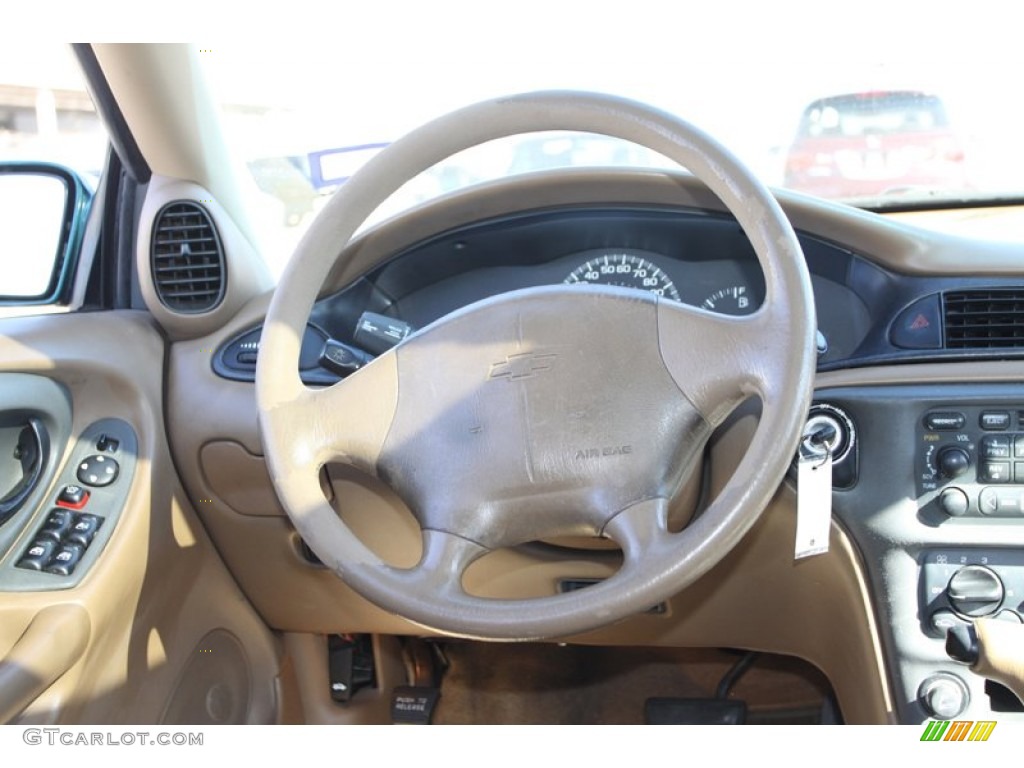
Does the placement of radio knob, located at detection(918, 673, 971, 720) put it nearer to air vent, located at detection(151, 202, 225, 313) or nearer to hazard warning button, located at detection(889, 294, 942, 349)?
hazard warning button, located at detection(889, 294, 942, 349)

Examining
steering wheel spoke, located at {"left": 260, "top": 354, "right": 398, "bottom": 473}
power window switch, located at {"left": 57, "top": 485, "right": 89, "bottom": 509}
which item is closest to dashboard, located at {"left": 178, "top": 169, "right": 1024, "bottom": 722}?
power window switch, located at {"left": 57, "top": 485, "right": 89, "bottom": 509}

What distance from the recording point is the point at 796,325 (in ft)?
3.58

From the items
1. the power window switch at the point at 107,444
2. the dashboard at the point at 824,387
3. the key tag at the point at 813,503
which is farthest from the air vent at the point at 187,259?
the key tag at the point at 813,503

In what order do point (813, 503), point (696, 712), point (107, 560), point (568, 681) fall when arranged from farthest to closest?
point (568, 681) → point (696, 712) → point (107, 560) → point (813, 503)

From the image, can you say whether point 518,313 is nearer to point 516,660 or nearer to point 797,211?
point 797,211

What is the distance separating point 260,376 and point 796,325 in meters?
0.64

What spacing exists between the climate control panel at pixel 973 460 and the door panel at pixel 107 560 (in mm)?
1172

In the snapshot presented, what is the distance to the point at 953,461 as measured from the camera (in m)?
1.41

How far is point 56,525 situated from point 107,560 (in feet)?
0.32

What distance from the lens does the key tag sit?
4.58 ft

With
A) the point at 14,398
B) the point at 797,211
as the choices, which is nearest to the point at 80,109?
the point at 14,398

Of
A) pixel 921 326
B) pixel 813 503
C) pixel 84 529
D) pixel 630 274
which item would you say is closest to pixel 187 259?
pixel 84 529

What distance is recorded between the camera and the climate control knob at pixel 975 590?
4.76 feet

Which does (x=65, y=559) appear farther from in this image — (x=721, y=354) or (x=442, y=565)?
(x=721, y=354)
